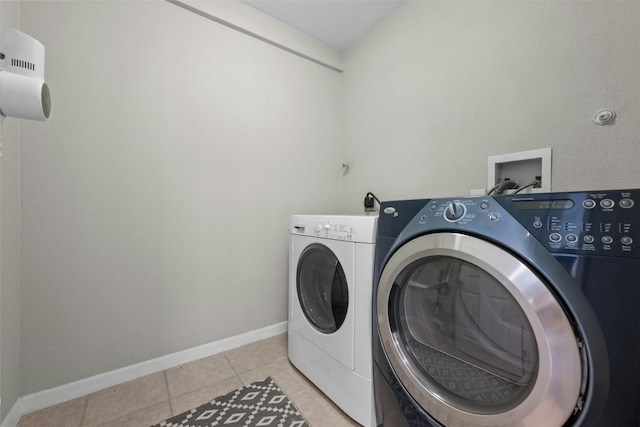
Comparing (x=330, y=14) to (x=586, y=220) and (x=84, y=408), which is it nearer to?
(x=586, y=220)

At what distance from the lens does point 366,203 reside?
1.87m

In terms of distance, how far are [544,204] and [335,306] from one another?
0.90 meters

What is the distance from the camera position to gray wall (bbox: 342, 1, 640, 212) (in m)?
0.95

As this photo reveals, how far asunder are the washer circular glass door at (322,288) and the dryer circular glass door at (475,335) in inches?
10.6

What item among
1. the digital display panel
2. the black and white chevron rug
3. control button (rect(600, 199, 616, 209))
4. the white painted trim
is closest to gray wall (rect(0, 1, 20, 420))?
the white painted trim

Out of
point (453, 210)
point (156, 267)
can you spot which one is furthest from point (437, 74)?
point (156, 267)

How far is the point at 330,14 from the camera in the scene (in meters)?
1.77

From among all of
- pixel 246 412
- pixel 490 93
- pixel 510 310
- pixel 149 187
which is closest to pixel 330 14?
pixel 490 93

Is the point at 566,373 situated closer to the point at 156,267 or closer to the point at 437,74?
the point at 437,74

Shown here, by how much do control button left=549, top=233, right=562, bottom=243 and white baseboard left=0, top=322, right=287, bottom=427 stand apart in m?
1.75

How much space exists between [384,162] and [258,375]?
1627 mm

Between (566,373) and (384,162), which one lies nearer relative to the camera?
(566,373)

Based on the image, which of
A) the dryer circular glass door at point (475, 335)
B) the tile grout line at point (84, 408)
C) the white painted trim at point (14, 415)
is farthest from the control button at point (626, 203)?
the white painted trim at point (14, 415)

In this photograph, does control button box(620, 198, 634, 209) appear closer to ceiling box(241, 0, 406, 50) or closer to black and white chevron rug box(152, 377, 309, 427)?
black and white chevron rug box(152, 377, 309, 427)
